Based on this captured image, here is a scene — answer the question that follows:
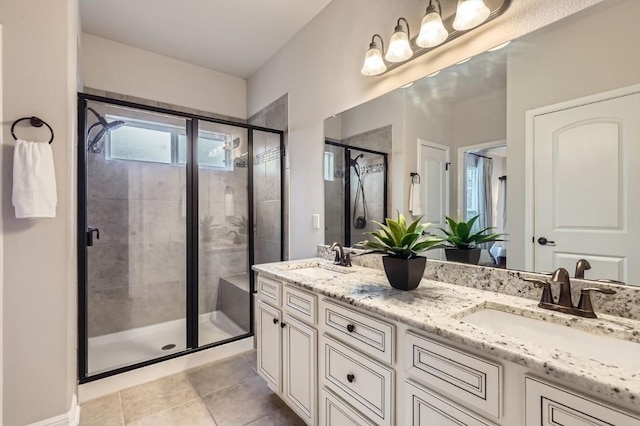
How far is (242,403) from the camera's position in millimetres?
1906

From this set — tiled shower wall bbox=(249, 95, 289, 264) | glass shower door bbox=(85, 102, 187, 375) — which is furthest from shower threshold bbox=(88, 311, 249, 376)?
tiled shower wall bbox=(249, 95, 289, 264)

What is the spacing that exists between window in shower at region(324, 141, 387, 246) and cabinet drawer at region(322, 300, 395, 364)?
739 mm

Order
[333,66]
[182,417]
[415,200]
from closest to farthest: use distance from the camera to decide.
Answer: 1. [415,200]
2. [182,417]
3. [333,66]

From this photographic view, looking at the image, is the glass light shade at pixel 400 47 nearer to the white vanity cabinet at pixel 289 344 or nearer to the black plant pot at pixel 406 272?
the black plant pot at pixel 406 272

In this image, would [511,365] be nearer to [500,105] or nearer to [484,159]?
[484,159]

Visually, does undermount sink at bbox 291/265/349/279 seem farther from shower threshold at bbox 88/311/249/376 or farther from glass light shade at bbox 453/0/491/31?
glass light shade at bbox 453/0/491/31

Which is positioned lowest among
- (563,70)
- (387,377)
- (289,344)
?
(289,344)

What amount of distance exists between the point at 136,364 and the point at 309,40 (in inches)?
111

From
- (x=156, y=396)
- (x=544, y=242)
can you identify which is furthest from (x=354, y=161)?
(x=156, y=396)

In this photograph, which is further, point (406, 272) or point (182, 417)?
point (182, 417)

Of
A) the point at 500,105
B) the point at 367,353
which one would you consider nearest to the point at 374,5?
the point at 500,105

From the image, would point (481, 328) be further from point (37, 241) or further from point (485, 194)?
A: point (37, 241)

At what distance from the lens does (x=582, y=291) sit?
1.00 m

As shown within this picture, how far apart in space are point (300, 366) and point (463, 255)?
101cm
